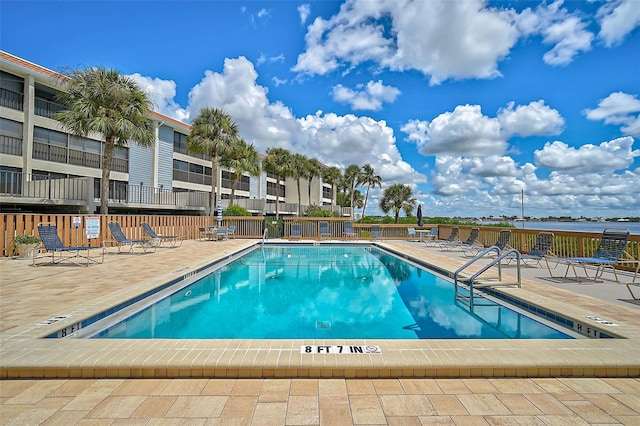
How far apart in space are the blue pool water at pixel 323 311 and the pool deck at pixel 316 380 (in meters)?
1.12

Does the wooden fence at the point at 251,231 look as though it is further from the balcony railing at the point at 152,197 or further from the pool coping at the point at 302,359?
the pool coping at the point at 302,359

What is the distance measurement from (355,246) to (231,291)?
10.00m

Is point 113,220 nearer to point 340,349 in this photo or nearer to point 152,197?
point 152,197

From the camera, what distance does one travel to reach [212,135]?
21.2 meters

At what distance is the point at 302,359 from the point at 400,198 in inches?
1827

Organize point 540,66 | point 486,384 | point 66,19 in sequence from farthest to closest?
point 540,66
point 66,19
point 486,384

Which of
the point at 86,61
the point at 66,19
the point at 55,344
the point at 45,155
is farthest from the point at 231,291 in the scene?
the point at 45,155

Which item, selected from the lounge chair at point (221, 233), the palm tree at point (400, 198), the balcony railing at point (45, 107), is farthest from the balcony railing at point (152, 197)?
the palm tree at point (400, 198)

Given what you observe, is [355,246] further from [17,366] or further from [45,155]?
[45,155]

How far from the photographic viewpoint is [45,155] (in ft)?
54.7

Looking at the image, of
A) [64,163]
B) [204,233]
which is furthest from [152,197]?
[204,233]

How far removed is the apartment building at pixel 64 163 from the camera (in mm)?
14945

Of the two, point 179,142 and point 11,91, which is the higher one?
point 179,142

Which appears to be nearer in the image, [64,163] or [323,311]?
[323,311]
